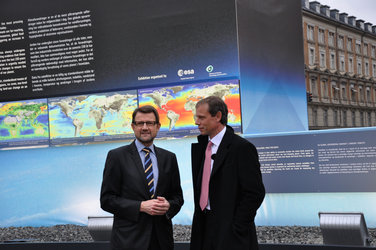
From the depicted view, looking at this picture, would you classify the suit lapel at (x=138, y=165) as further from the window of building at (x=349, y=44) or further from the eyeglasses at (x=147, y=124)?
the window of building at (x=349, y=44)

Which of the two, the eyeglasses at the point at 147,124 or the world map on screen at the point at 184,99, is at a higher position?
the world map on screen at the point at 184,99

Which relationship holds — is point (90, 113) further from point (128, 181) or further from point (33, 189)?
point (128, 181)

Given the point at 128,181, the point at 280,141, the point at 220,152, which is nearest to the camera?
the point at 220,152

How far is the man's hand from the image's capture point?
3424 mm

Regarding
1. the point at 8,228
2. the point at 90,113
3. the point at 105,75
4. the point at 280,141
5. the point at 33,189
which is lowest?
the point at 8,228

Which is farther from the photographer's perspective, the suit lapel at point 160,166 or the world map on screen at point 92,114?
the world map on screen at point 92,114

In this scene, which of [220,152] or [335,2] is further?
[335,2]

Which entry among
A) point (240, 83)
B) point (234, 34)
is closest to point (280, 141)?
point (240, 83)

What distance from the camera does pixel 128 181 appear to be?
3.55 metres

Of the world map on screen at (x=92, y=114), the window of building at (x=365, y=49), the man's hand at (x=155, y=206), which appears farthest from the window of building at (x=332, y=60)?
the man's hand at (x=155, y=206)

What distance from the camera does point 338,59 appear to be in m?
6.52

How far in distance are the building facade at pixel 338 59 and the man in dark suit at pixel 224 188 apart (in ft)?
10.1

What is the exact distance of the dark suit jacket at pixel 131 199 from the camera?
3467mm

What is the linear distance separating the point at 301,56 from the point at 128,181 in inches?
137
